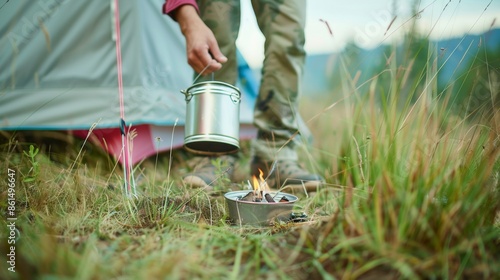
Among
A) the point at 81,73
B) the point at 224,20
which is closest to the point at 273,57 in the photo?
the point at 224,20

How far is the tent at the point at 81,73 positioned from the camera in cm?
178

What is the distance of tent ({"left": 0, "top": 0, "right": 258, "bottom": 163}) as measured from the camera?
70.1 inches

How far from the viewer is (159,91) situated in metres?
1.98

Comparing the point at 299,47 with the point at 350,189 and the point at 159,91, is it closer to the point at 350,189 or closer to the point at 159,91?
the point at 159,91

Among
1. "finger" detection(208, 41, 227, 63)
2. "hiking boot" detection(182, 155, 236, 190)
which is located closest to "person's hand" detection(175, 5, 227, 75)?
"finger" detection(208, 41, 227, 63)

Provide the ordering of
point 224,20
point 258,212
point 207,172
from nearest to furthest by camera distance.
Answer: point 258,212 → point 207,172 → point 224,20

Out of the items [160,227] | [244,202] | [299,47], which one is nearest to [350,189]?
[244,202]

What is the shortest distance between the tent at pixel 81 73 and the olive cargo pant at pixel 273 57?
0.40 meters

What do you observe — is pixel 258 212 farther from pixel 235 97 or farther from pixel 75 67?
pixel 75 67

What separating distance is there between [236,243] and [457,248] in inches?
17.5

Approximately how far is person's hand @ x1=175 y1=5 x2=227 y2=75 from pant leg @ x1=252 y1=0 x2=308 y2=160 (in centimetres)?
38

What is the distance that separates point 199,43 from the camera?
1.33m

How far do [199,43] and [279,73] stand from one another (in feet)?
1.63

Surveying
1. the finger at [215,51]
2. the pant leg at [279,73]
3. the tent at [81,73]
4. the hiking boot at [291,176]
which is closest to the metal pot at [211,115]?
the finger at [215,51]
